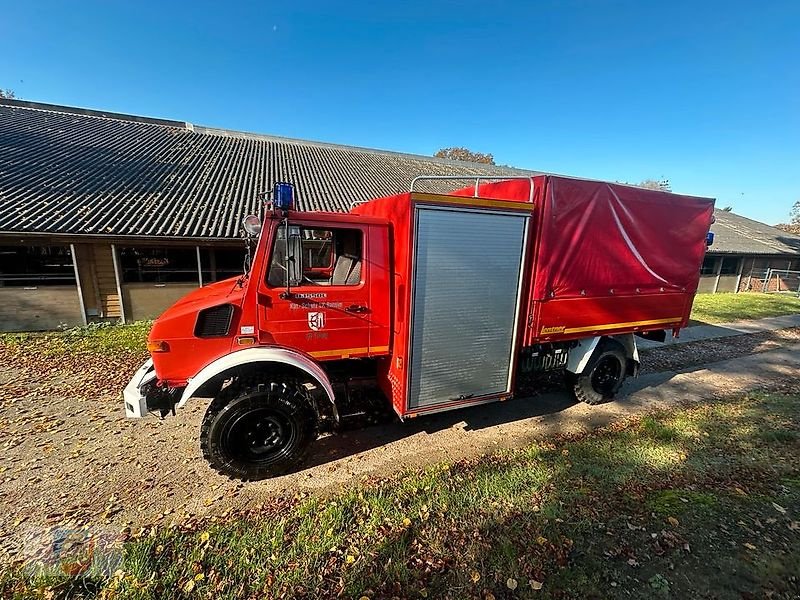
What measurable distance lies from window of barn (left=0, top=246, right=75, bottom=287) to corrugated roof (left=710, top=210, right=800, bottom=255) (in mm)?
27214

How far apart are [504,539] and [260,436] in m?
2.56

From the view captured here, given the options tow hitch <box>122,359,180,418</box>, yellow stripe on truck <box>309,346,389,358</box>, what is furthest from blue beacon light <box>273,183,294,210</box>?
tow hitch <box>122,359,180,418</box>

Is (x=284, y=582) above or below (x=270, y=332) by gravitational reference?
below

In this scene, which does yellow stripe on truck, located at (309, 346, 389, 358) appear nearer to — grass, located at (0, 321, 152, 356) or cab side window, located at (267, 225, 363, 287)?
cab side window, located at (267, 225, 363, 287)

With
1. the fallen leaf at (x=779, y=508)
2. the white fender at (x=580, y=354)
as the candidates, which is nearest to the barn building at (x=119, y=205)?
the white fender at (x=580, y=354)

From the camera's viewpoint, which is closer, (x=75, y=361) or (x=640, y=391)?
(x=640, y=391)

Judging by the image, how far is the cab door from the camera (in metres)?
3.56

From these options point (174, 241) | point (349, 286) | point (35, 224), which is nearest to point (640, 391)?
point (349, 286)

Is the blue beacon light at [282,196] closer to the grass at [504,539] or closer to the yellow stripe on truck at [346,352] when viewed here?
the yellow stripe on truck at [346,352]

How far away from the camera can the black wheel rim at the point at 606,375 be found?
18.0 ft

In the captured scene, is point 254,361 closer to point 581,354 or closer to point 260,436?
point 260,436

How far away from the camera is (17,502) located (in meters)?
3.29

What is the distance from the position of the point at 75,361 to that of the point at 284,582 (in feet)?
23.5

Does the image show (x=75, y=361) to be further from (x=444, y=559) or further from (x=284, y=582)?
(x=444, y=559)
